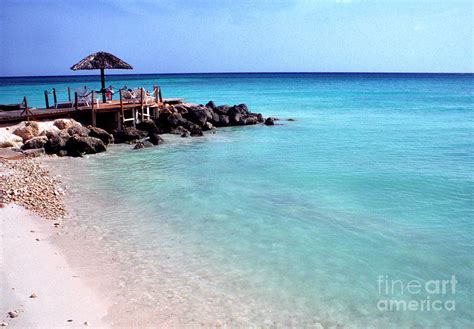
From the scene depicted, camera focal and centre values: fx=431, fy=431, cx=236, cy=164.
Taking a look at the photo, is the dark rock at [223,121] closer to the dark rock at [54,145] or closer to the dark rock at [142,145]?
the dark rock at [142,145]

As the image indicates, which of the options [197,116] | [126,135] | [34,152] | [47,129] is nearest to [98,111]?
[126,135]

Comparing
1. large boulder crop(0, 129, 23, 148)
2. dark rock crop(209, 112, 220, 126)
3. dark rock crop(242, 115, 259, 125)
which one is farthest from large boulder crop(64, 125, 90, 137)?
dark rock crop(242, 115, 259, 125)

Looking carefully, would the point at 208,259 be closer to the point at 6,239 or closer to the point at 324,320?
the point at 324,320

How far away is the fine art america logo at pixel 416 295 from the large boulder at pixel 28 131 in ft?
52.0

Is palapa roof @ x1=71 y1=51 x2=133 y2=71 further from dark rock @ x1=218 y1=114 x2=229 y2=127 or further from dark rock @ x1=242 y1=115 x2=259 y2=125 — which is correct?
dark rock @ x1=242 y1=115 x2=259 y2=125

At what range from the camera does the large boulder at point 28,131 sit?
1838cm

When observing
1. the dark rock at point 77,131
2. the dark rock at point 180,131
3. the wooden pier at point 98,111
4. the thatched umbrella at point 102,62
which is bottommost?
the dark rock at point 180,131

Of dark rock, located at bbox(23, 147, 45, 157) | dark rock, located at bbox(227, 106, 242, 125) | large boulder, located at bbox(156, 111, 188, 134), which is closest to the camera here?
dark rock, located at bbox(23, 147, 45, 157)

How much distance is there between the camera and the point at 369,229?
402 inches

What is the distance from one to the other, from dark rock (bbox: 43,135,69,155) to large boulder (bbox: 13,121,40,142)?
1.09m

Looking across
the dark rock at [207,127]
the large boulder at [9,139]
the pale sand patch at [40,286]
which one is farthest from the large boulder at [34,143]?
the dark rock at [207,127]

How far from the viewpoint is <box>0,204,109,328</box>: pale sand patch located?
20.3 ft

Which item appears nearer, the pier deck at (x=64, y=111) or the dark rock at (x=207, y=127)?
the pier deck at (x=64, y=111)

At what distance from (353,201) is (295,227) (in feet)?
9.10
